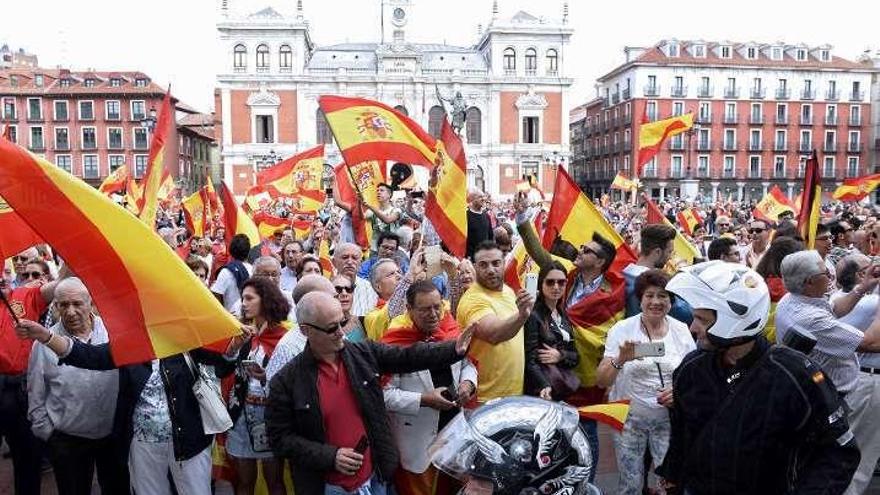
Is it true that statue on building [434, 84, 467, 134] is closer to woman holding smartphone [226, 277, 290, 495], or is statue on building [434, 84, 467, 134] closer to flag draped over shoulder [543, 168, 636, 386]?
flag draped over shoulder [543, 168, 636, 386]

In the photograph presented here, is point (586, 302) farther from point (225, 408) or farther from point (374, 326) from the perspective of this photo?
point (225, 408)

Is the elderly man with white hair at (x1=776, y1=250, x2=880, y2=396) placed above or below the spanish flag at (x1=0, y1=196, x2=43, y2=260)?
below

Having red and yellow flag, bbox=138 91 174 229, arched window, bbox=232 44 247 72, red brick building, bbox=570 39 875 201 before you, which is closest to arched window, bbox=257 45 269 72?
arched window, bbox=232 44 247 72

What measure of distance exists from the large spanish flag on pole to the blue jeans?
186 inches

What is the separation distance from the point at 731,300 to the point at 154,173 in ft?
19.3

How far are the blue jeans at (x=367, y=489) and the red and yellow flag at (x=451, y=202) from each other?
224cm

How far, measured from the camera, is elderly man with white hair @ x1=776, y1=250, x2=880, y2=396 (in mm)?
3512

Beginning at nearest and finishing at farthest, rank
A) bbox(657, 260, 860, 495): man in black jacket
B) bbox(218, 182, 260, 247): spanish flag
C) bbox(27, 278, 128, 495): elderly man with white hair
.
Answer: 1. bbox(657, 260, 860, 495): man in black jacket
2. bbox(27, 278, 128, 495): elderly man with white hair
3. bbox(218, 182, 260, 247): spanish flag

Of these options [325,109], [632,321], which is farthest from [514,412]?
[325,109]

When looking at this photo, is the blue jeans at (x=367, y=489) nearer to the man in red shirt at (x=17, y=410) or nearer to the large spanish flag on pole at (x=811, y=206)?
the man in red shirt at (x=17, y=410)

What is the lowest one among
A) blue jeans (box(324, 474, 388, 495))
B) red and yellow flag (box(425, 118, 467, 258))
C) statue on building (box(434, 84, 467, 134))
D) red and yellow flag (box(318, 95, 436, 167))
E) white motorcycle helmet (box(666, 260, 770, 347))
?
blue jeans (box(324, 474, 388, 495))

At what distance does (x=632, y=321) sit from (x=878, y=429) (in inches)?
62.8

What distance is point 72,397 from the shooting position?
387 centimetres

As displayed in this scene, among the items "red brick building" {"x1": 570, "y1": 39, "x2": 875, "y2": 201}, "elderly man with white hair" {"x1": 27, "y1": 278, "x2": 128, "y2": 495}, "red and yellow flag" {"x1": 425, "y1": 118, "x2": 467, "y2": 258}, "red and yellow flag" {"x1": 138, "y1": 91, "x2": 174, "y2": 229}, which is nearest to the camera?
"elderly man with white hair" {"x1": 27, "y1": 278, "x2": 128, "y2": 495}
